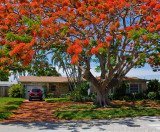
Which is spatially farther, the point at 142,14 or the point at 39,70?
the point at 39,70

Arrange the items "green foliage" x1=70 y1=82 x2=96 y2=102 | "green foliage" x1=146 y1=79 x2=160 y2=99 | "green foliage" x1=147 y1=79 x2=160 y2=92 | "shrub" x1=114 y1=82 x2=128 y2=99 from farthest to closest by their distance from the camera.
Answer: "green foliage" x1=147 y1=79 x2=160 y2=92, "shrub" x1=114 y1=82 x2=128 y2=99, "green foliage" x1=146 y1=79 x2=160 y2=99, "green foliage" x1=70 y1=82 x2=96 y2=102

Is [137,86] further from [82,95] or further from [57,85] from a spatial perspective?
[57,85]

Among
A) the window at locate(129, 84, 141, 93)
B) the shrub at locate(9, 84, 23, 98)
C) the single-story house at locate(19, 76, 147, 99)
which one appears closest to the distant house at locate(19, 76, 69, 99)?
the single-story house at locate(19, 76, 147, 99)

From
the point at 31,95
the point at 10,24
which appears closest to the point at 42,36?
the point at 10,24

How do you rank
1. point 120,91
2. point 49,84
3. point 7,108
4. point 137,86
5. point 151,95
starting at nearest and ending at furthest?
point 7,108 → point 151,95 → point 120,91 → point 137,86 → point 49,84

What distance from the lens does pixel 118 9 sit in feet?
48.7

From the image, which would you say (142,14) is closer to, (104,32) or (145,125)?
(104,32)

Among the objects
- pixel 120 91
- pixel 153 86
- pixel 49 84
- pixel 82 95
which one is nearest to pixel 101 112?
pixel 82 95

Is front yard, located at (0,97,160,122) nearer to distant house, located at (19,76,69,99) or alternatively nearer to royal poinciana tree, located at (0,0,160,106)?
royal poinciana tree, located at (0,0,160,106)

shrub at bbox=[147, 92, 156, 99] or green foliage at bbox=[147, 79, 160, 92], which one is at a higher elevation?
green foliage at bbox=[147, 79, 160, 92]

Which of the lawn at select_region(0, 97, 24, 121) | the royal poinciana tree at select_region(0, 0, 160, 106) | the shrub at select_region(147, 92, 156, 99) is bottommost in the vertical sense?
the lawn at select_region(0, 97, 24, 121)

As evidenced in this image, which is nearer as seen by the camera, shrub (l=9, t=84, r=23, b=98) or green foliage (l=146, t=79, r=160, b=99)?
green foliage (l=146, t=79, r=160, b=99)

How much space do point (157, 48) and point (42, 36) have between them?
8.47 m

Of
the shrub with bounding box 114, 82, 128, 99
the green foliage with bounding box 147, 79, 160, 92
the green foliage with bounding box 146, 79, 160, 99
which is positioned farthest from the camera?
the green foliage with bounding box 147, 79, 160, 92
